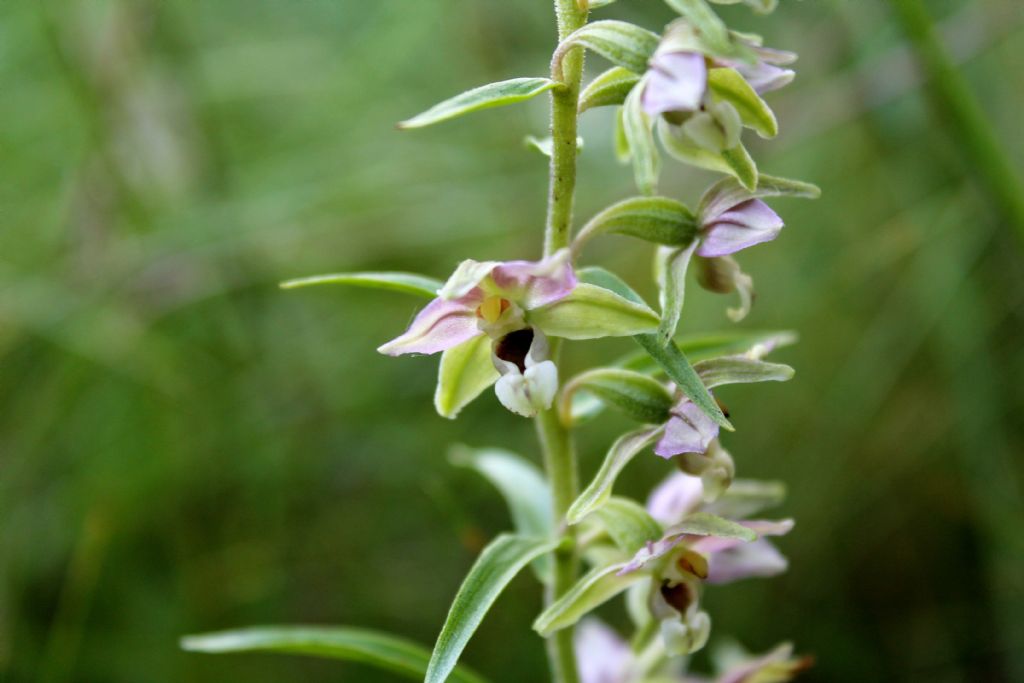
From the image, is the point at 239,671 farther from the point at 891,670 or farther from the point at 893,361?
the point at 893,361

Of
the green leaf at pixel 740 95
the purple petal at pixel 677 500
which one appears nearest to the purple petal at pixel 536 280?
the green leaf at pixel 740 95

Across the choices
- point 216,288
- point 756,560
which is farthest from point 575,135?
point 216,288

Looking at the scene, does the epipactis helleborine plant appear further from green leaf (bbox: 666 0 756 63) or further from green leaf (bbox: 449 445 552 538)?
green leaf (bbox: 449 445 552 538)

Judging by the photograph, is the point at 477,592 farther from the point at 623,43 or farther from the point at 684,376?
the point at 623,43

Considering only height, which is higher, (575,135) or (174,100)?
(174,100)

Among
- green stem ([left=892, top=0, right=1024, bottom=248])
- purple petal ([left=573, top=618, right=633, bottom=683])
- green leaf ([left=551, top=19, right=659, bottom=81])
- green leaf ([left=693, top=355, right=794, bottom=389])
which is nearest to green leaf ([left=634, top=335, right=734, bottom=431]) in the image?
green leaf ([left=693, top=355, right=794, bottom=389])

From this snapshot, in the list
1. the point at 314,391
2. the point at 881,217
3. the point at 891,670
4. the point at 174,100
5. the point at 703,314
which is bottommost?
the point at 891,670
